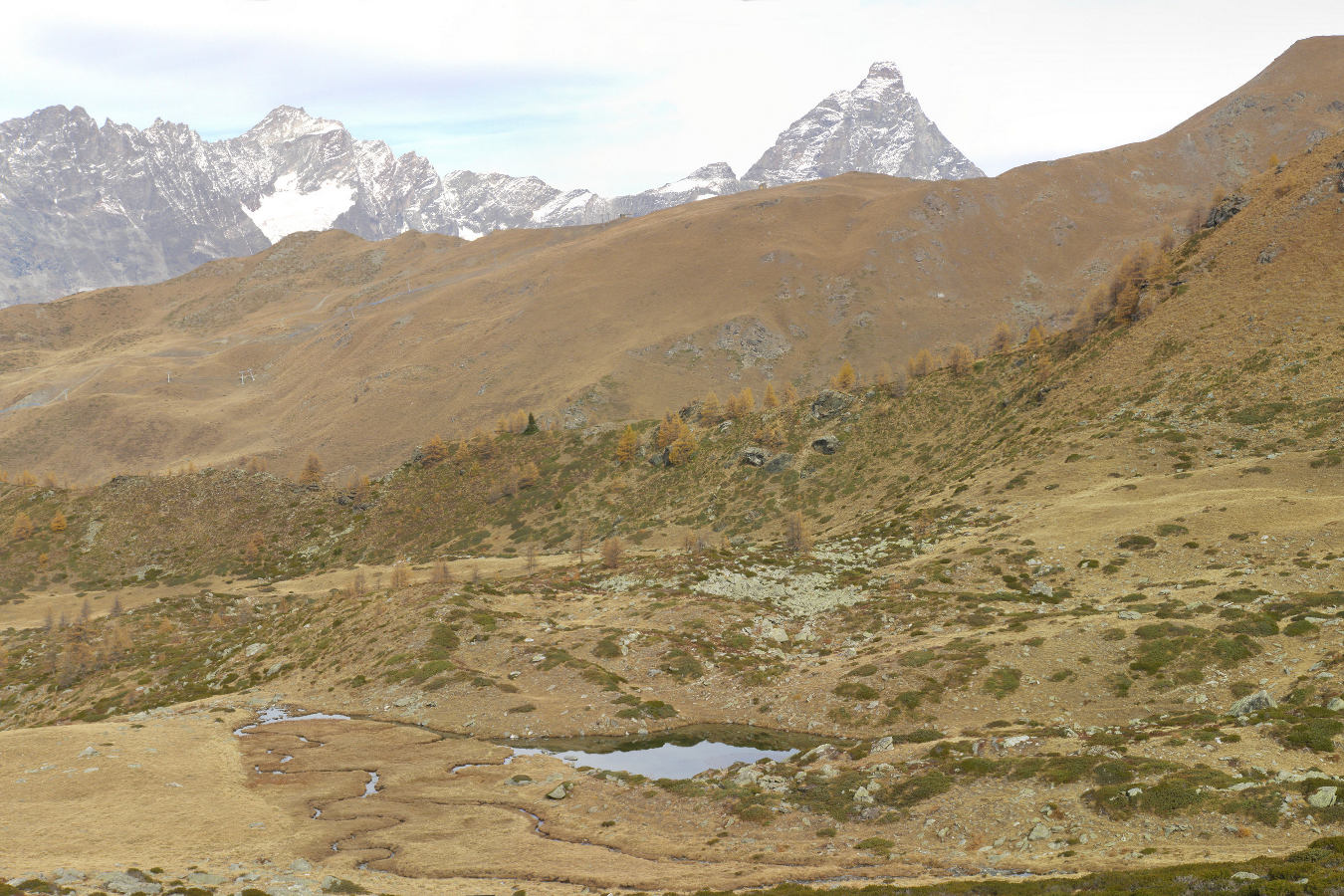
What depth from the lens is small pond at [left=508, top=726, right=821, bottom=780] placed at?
5928 cm

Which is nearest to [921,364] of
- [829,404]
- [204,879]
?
[829,404]

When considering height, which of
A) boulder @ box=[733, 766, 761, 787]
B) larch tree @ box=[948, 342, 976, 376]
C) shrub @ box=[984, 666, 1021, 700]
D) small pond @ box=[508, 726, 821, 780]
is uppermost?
larch tree @ box=[948, 342, 976, 376]

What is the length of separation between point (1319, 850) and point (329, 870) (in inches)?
1804

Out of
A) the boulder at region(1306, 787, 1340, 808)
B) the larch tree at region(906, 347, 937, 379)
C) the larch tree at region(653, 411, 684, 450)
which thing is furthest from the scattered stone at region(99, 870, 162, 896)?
the larch tree at region(906, 347, 937, 379)

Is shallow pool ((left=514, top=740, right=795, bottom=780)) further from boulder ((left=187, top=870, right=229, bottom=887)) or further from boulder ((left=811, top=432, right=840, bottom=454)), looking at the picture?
boulder ((left=811, top=432, right=840, bottom=454))

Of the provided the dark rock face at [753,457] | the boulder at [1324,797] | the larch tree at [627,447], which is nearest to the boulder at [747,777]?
the boulder at [1324,797]

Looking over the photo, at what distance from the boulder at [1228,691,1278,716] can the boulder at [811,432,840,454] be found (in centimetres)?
10281

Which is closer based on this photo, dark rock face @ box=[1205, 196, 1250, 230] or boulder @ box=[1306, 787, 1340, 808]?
boulder @ box=[1306, 787, 1340, 808]

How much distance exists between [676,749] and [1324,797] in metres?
41.7

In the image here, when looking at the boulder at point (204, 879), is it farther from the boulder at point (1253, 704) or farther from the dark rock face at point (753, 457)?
the dark rock face at point (753, 457)

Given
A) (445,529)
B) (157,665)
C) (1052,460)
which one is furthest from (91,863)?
(445,529)

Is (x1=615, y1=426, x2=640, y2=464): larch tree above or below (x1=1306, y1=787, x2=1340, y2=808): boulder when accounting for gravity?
above

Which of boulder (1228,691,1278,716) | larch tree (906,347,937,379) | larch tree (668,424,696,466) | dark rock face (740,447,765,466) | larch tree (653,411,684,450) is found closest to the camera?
boulder (1228,691,1278,716)

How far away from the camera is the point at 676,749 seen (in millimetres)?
62969
